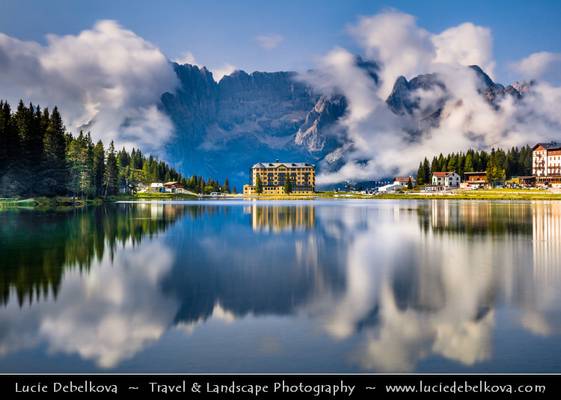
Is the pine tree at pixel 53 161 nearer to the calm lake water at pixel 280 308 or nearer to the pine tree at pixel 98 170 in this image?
the pine tree at pixel 98 170

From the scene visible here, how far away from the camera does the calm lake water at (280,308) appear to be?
1223 centimetres

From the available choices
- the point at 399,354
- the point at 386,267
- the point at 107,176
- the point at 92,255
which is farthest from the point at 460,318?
the point at 107,176

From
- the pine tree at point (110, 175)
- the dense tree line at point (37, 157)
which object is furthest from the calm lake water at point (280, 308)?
the pine tree at point (110, 175)

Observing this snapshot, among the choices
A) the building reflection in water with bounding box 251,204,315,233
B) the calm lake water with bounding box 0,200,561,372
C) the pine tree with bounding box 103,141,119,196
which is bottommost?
the calm lake water with bounding box 0,200,561,372

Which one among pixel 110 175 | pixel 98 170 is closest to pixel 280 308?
pixel 98 170

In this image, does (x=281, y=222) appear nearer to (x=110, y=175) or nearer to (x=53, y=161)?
(x=53, y=161)

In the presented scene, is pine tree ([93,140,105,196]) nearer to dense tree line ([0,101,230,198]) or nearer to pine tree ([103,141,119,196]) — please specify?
pine tree ([103,141,119,196])

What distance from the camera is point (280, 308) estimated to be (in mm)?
17047

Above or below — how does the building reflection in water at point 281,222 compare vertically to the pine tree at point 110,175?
below

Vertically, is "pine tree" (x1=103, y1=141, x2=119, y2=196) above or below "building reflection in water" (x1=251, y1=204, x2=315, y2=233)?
above

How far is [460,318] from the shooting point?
1563cm

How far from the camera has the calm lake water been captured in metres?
12.2

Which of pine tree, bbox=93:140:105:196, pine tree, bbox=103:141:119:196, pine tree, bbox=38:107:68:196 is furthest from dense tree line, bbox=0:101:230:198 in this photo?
pine tree, bbox=103:141:119:196
